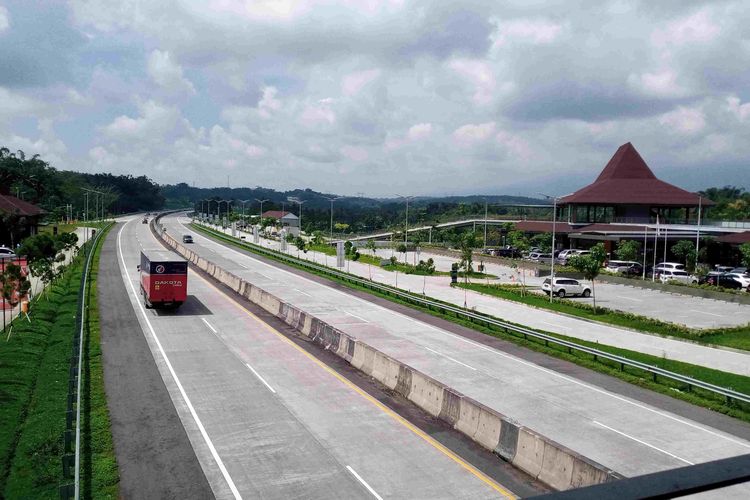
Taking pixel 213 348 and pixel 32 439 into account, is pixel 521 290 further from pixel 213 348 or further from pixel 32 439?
pixel 32 439

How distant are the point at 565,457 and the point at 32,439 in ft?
46.1

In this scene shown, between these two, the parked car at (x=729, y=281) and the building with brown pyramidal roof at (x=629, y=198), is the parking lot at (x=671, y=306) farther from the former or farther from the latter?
the building with brown pyramidal roof at (x=629, y=198)

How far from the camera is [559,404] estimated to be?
21500 mm

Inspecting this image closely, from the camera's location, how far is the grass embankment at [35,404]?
14555 mm

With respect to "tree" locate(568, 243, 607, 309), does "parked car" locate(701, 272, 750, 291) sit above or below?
below

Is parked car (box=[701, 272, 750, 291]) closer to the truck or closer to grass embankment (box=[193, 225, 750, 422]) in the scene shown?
grass embankment (box=[193, 225, 750, 422])

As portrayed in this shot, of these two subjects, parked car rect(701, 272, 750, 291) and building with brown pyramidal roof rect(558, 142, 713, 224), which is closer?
parked car rect(701, 272, 750, 291)

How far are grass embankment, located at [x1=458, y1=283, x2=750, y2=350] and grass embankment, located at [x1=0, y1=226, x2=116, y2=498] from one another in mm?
30433

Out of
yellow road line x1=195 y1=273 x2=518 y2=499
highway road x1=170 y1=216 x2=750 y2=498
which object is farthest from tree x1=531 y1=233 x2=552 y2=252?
yellow road line x1=195 y1=273 x2=518 y2=499

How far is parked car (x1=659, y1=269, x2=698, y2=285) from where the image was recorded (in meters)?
59.3

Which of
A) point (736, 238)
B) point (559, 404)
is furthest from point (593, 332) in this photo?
point (736, 238)

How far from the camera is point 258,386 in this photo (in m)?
22.5

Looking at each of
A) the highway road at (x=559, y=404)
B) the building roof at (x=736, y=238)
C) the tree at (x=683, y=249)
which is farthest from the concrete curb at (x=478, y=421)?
the building roof at (x=736, y=238)

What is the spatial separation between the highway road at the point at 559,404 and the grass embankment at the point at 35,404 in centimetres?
1282
